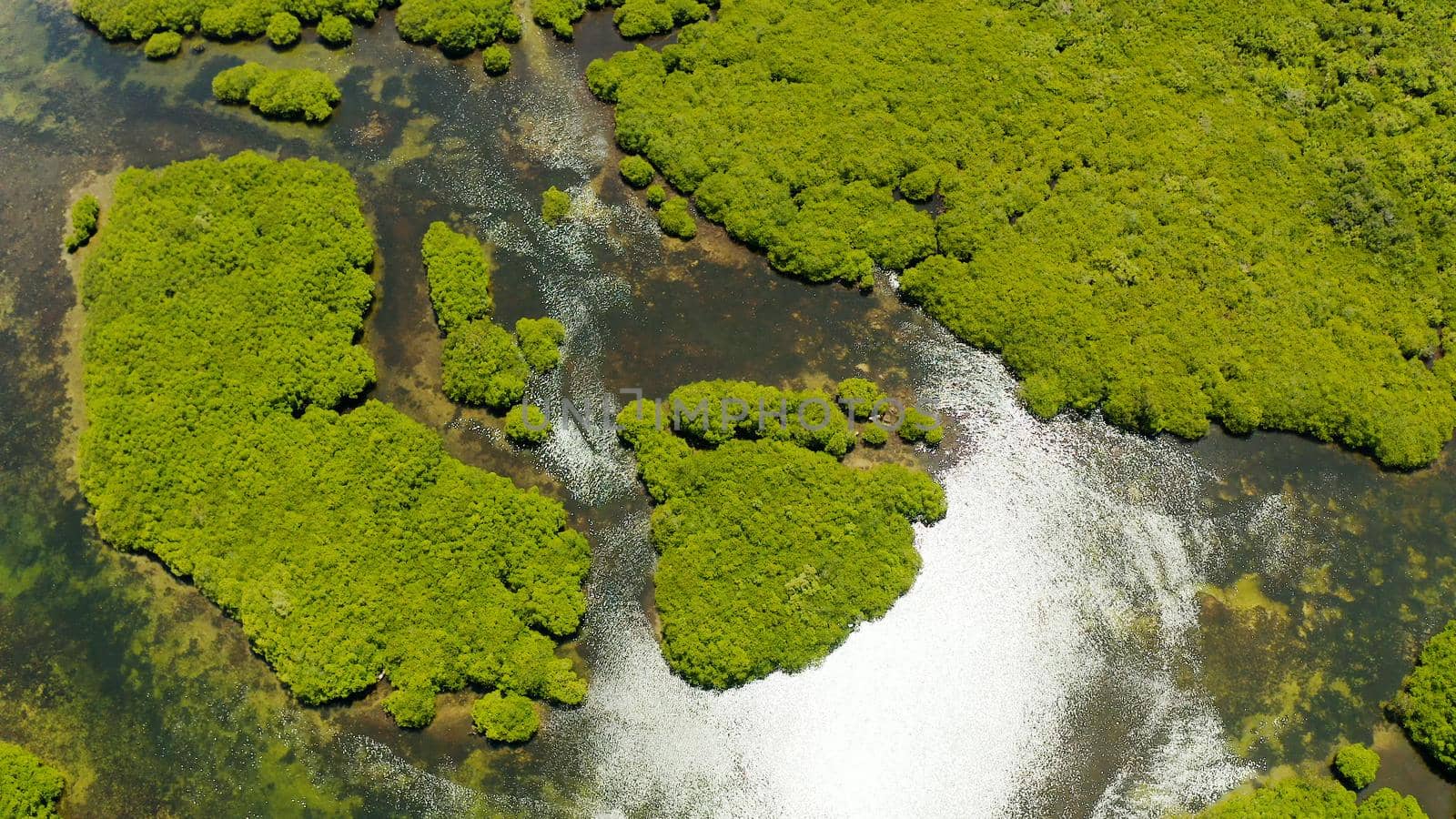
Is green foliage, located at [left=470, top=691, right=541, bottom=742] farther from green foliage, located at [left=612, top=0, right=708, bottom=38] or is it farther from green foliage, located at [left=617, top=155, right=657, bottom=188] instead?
green foliage, located at [left=612, top=0, right=708, bottom=38]

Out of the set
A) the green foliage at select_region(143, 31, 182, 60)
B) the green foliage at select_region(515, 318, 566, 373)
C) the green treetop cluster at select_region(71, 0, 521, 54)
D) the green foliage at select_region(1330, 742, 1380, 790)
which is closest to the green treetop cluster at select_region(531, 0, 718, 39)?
the green treetop cluster at select_region(71, 0, 521, 54)

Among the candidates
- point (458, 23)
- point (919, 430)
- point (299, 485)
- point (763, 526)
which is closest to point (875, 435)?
point (919, 430)

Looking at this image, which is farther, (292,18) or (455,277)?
(292,18)

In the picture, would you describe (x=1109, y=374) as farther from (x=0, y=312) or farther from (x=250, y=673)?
(x=0, y=312)

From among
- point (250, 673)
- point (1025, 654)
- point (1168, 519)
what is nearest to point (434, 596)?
point (250, 673)

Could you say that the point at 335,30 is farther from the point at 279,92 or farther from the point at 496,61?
the point at 496,61

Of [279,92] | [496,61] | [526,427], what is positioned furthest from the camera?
[496,61]

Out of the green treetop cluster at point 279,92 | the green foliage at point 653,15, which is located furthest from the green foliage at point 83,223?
the green foliage at point 653,15
